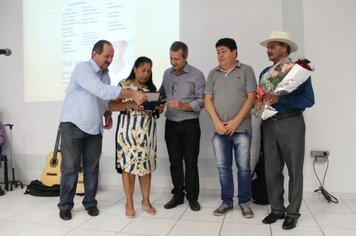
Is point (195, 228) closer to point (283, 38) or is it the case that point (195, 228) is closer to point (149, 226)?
point (149, 226)

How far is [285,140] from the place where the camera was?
7.22 feet

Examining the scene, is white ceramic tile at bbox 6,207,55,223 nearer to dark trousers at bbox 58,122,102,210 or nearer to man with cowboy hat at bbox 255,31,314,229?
dark trousers at bbox 58,122,102,210

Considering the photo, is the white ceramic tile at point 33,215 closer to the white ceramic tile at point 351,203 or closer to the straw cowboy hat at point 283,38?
the straw cowboy hat at point 283,38

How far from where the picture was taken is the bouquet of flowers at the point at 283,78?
77.1 inches

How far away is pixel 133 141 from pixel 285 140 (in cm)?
121

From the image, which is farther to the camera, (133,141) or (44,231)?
(133,141)

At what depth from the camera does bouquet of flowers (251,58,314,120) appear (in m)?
1.96

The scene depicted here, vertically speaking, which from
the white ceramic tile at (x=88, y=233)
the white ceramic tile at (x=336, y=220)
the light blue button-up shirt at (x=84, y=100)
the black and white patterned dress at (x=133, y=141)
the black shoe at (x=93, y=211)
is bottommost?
the white ceramic tile at (x=336, y=220)

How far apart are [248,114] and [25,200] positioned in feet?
8.31

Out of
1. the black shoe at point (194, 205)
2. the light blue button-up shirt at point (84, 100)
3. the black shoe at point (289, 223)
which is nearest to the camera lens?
the black shoe at point (289, 223)

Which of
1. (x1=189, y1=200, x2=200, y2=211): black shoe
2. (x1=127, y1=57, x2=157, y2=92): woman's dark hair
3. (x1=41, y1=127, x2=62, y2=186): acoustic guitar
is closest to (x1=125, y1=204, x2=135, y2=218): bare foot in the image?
(x1=189, y1=200, x2=200, y2=211): black shoe

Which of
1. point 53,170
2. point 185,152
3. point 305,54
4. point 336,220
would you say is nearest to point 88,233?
point 185,152

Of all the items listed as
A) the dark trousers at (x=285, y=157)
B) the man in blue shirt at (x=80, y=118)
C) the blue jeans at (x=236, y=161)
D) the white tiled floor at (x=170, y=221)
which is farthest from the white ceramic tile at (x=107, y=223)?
the dark trousers at (x=285, y=157)

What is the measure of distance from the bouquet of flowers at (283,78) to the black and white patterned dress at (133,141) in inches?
38.6
